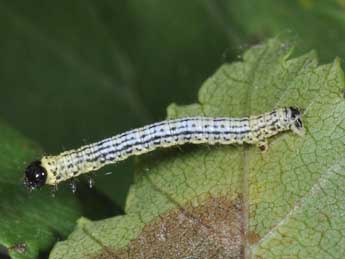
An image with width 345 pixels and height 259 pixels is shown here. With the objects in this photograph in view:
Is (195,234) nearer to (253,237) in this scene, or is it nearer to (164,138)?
(253,237)

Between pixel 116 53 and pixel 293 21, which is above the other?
pixel 116 53

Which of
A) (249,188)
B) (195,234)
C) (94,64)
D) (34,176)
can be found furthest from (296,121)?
(94,64)

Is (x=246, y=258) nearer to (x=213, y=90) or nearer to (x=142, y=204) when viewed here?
(x=142, y=204)

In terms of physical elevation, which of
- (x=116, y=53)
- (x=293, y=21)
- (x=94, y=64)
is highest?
(x=116, y=53)

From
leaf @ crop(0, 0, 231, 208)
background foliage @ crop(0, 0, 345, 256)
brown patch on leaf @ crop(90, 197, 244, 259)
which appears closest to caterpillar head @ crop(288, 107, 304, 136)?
brown patch on leaf @ crop(90, 197, 244, 259)

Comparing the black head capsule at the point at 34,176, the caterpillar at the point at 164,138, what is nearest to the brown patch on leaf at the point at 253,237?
the caterpillar at the point at 164,138

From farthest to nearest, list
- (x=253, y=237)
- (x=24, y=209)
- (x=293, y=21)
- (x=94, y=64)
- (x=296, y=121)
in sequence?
(x=94, y=64), (x=293, y=21), (x=24, y=209), (x=296, y=121), (x=253, y=237)

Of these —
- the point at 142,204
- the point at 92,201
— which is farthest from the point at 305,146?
the point at 92,201

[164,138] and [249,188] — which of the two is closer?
[249,188]
